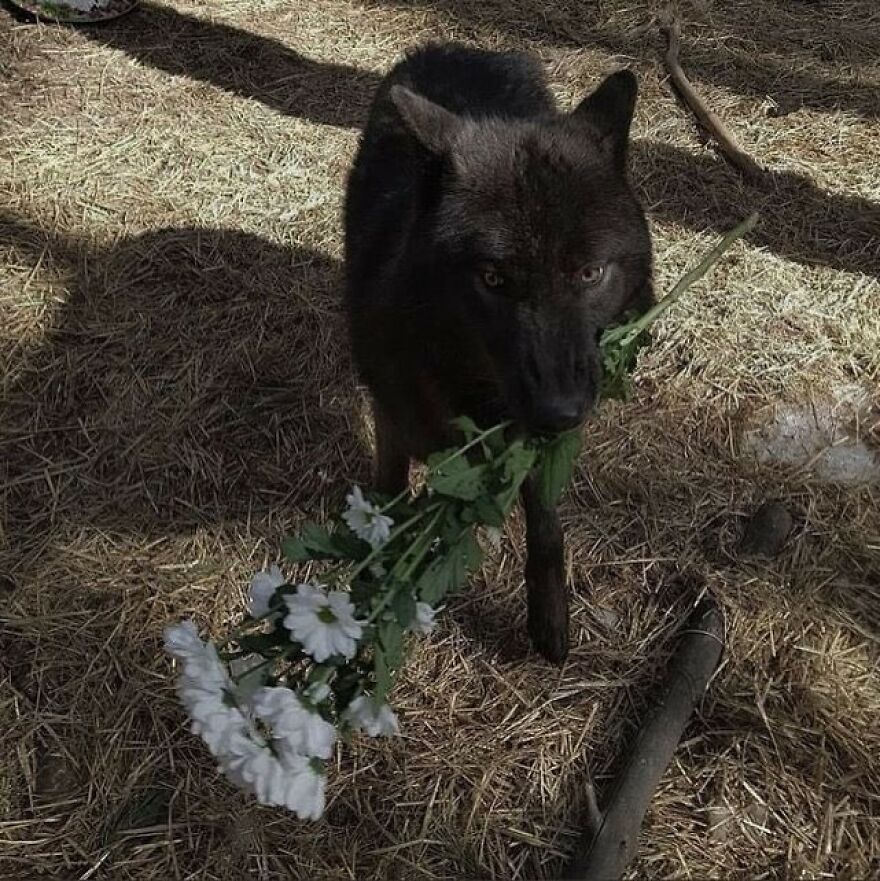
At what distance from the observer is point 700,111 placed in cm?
518

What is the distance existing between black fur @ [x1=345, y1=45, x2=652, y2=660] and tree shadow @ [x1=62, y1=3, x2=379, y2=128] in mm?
2585

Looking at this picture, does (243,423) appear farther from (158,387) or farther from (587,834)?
(587,834)

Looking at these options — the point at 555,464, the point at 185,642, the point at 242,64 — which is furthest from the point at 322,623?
the point at 242,64

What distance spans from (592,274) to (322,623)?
1185 millimetres

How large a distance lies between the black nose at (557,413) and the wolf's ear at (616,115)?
85 cm

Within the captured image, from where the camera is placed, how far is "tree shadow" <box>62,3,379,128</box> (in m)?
5.46

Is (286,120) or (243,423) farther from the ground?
(286,120)

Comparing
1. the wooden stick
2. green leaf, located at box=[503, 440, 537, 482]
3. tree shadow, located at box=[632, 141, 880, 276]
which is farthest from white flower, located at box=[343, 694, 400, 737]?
the wooden stick

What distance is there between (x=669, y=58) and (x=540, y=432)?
4.26m

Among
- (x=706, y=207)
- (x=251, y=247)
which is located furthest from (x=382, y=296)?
(x=706, y=207)

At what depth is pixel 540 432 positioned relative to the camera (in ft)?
7.18

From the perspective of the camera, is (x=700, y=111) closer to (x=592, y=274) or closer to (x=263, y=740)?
(x=592, y=274)

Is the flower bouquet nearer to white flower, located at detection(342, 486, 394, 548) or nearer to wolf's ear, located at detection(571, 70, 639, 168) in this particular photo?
white flower, located at detection(342, 486, 394, 548)

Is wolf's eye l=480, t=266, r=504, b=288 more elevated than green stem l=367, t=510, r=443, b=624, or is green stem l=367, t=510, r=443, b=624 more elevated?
wolf's eye l=480, t=266, r=504, b=288
